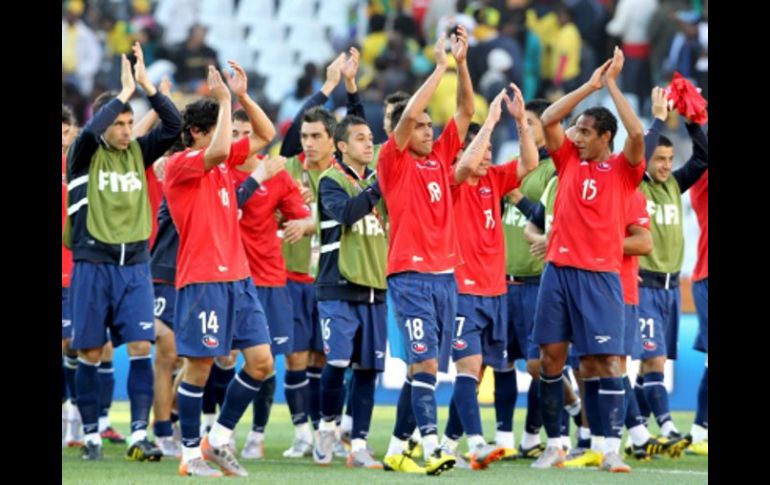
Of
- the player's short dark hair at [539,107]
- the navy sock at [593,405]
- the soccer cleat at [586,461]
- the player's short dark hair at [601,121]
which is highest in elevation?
the player's short dark hair at [539,107]

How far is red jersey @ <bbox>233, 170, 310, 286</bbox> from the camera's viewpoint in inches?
432

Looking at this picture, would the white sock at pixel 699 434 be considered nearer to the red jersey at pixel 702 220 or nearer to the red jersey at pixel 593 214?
the red jersey at pixel 702 220

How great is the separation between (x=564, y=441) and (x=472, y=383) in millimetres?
1668

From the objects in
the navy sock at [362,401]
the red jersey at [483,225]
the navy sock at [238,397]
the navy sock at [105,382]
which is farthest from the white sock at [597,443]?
the navy sock at [105,382]

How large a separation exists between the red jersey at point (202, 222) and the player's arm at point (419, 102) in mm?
1154

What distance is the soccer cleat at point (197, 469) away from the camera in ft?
28.8

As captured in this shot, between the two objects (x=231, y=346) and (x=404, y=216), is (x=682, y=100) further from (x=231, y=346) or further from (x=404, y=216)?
(x=231, y=346)

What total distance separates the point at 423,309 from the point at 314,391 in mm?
2639

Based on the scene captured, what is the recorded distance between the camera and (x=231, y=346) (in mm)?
9117

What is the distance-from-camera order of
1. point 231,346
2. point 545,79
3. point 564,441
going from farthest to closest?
point 545,79, point 564,441, point 231,346

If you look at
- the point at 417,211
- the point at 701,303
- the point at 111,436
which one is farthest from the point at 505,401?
the point at 111,436

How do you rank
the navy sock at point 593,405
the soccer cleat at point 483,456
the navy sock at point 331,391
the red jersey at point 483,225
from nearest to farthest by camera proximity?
the soccer cleat at point 483,456
the navy sock at point 593,405
the red jersey at point 483,225
the navy sock at point 331,391
